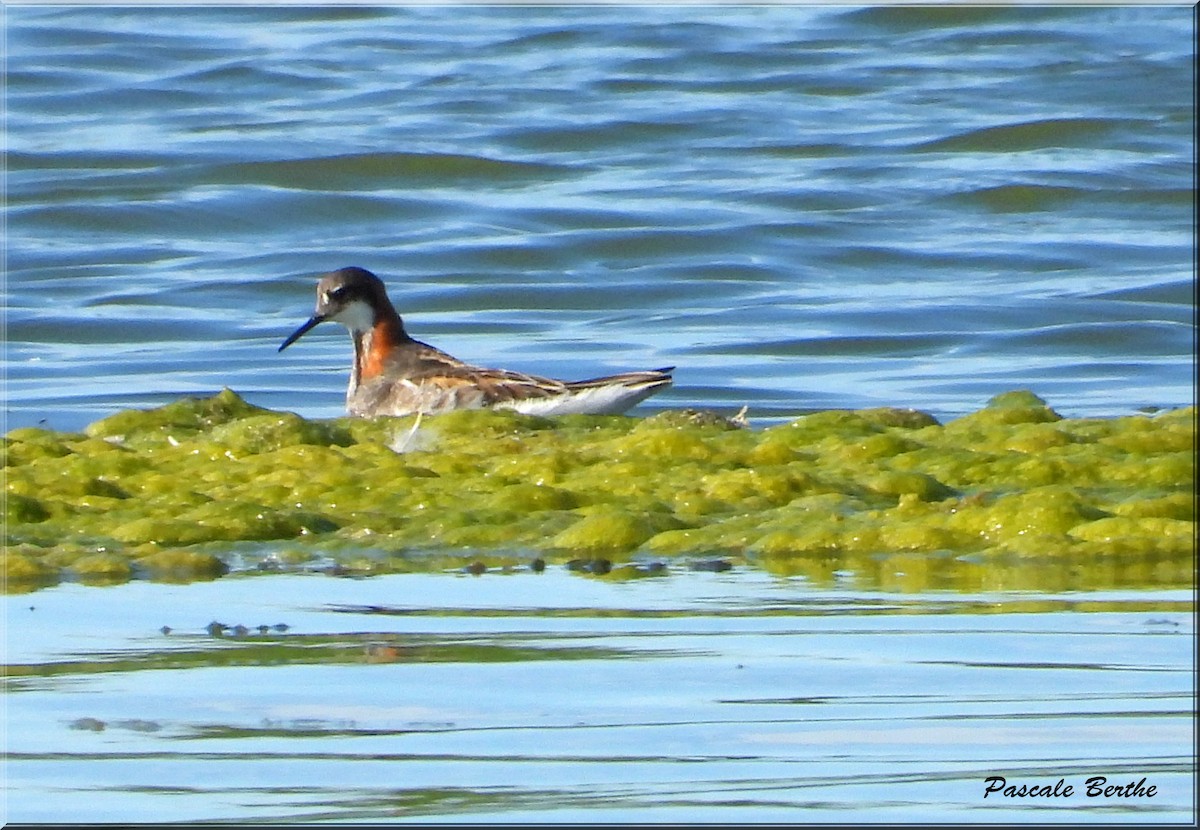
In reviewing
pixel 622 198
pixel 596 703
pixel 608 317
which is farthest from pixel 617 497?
pixel 622 198

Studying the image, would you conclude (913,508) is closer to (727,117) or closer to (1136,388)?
(1136,388)

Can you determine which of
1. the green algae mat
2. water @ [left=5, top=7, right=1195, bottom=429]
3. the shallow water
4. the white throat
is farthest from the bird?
the shallow water

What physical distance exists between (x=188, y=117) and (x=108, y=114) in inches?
26.5

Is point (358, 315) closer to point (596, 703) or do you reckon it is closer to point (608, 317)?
point (608, 317)

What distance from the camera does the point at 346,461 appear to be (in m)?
7.31

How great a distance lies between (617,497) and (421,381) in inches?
97.2

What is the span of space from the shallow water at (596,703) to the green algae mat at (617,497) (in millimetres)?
393

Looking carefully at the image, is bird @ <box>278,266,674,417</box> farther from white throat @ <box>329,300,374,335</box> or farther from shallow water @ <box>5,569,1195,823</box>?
shallow water @ <box>5,569,1195,823</box>

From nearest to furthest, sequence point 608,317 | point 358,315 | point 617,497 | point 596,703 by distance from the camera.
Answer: point 596,703, point 617,497, point 358,315, point 608,317

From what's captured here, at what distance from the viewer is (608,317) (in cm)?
1330

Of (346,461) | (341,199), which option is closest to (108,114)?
(341,199)

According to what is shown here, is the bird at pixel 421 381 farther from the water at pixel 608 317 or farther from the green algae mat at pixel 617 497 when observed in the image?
the water at pixel 608 317

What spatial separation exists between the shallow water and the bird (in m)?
2.88

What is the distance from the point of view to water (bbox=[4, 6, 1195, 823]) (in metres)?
4.21
